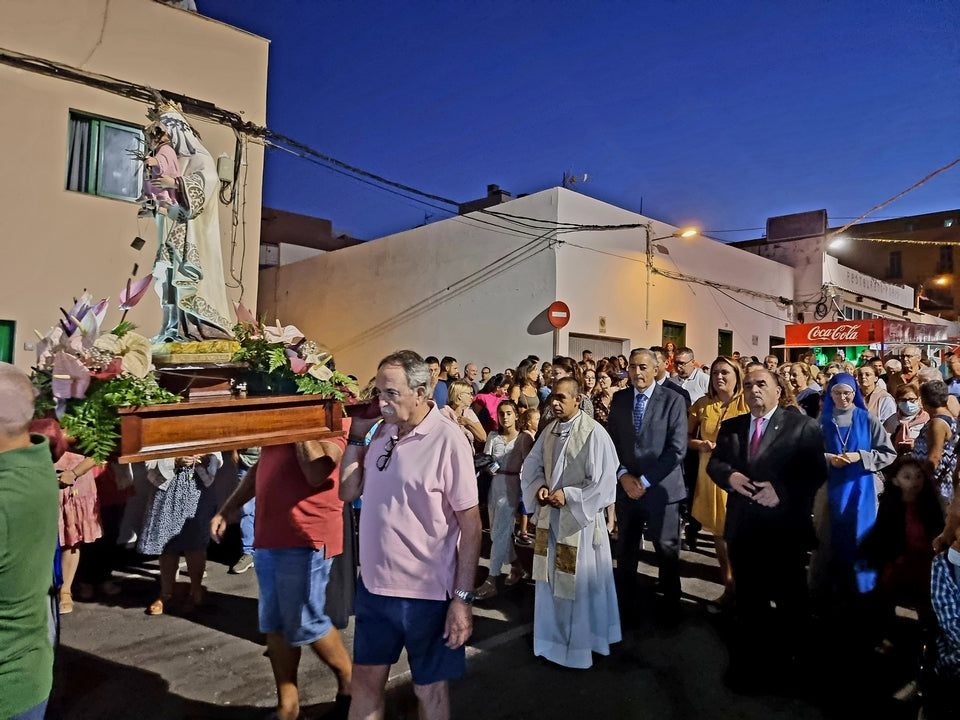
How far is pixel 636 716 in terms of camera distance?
3.47 meters

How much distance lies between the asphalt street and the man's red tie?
1.43 m

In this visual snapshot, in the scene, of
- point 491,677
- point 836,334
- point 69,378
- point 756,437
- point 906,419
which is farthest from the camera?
point 836,334

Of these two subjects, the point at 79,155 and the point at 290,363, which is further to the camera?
the point at 79,155

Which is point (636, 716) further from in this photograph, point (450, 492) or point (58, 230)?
point (58, 230)

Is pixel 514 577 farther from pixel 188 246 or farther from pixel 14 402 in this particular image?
pixel 14 402

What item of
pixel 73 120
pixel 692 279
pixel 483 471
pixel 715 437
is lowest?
pixel 483 471

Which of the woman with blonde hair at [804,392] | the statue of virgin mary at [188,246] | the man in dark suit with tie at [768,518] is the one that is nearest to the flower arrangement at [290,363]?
the statue of virgin mary at [188,246]

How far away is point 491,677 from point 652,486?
198 centimetres

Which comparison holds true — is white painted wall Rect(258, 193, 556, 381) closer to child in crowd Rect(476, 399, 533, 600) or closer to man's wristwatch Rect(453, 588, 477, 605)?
child in crowd Rect(476, 399, 533, 600)

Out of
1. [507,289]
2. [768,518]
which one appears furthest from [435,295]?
[768,518]

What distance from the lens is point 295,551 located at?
3193 millimetres

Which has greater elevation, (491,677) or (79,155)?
(79,155)

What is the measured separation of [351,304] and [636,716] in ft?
57.9

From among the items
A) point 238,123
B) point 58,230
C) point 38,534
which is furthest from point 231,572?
point 238,123
